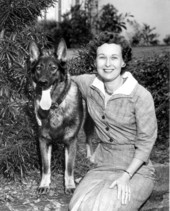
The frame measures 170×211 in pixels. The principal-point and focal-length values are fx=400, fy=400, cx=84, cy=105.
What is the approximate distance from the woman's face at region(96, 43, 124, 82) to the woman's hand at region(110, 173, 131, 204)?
0.76 m

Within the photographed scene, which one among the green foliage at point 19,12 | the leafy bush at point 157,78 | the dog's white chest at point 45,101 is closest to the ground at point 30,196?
the dog's white chest at point 45,101

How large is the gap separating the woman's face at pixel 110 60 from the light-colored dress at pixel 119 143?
13 cm

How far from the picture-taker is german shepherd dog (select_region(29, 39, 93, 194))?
320cm

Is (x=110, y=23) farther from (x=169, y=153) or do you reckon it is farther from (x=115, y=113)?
(x=115, y=113)

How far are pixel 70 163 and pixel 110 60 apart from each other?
112 centimetres

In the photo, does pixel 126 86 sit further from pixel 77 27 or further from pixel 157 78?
pixel 77 27

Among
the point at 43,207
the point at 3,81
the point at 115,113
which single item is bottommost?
the point at 43,207

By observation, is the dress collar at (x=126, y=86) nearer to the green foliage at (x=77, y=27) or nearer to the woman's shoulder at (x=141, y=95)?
the woman's shoulder at (x=141, y=95)

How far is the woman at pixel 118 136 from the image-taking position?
9.35ft

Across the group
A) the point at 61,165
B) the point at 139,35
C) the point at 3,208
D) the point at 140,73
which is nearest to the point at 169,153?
the point at 140,73

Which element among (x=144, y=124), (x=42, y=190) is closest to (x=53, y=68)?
(x=144, y=124)

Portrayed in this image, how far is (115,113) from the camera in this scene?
3047 millimetres

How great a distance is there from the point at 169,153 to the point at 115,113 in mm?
2418

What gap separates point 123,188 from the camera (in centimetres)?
281
